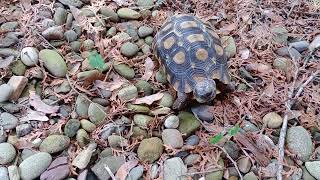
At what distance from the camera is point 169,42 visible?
9.73ft

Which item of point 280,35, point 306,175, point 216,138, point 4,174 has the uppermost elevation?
point 280,35

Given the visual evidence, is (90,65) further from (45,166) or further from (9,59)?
(45,166)

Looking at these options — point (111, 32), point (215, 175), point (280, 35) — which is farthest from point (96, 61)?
point (280, 35)

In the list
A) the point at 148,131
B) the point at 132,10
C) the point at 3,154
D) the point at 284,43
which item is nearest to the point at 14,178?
the point at 3,154

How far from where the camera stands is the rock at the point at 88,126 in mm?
2629

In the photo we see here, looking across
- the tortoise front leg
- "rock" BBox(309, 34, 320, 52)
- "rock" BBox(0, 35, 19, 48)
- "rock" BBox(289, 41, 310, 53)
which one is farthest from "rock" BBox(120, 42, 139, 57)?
"rock" BBox(309, 34, 320, 52)

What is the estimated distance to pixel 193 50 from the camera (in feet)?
9.34

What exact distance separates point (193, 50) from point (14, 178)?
1357 millimetres

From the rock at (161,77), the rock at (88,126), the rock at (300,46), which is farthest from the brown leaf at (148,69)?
the rock at (300,46)

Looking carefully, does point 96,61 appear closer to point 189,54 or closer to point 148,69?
point 148,69

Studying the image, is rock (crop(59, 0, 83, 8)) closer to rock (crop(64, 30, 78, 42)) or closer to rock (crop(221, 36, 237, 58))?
rock (crop(64, 30, 78, 42))

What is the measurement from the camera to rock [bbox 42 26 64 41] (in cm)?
307

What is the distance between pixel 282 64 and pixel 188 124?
0.90 meters

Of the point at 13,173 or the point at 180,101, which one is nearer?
the point at 13,173
